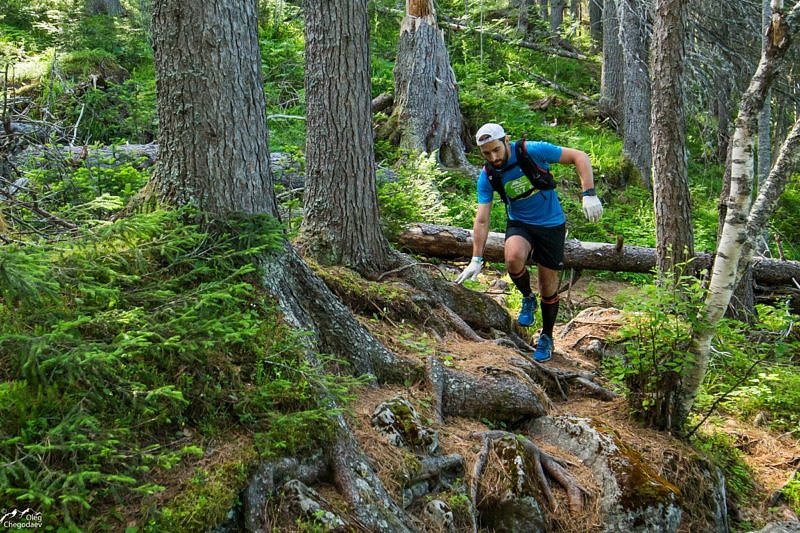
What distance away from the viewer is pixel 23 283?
8.94ft

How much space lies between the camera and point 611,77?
57.5 feet

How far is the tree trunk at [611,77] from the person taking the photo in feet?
55.8

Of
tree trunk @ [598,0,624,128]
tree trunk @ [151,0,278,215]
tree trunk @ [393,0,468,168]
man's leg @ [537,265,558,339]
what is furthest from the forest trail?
tree trunk @ [598,0,624,128]

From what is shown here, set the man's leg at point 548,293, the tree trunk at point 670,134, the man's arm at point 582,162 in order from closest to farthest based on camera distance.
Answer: the man's arm at point 582,162, the man's leg at point 548,293, the tree trunk at point 670,134

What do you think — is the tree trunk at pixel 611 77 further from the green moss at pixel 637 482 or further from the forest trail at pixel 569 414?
the green moss at pixel 637 482

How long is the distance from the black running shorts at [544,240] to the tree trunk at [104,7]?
13032 millimetres

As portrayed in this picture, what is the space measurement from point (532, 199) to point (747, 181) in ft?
6.29

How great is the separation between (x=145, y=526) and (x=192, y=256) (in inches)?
68.3

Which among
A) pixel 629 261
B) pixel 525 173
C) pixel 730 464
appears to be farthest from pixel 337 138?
pixel 629 261

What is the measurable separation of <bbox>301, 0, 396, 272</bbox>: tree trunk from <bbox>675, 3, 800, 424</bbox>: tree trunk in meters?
3.01

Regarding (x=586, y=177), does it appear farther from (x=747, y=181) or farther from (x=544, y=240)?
(x=747, y=181)

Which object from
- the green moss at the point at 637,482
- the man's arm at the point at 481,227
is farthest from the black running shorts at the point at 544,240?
the green moss at the point at 637,482

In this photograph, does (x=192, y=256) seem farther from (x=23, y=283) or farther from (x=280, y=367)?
(x=23, y=283)

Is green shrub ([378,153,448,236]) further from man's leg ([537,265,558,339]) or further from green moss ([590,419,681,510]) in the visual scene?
green moss ([590,419,681,510])
